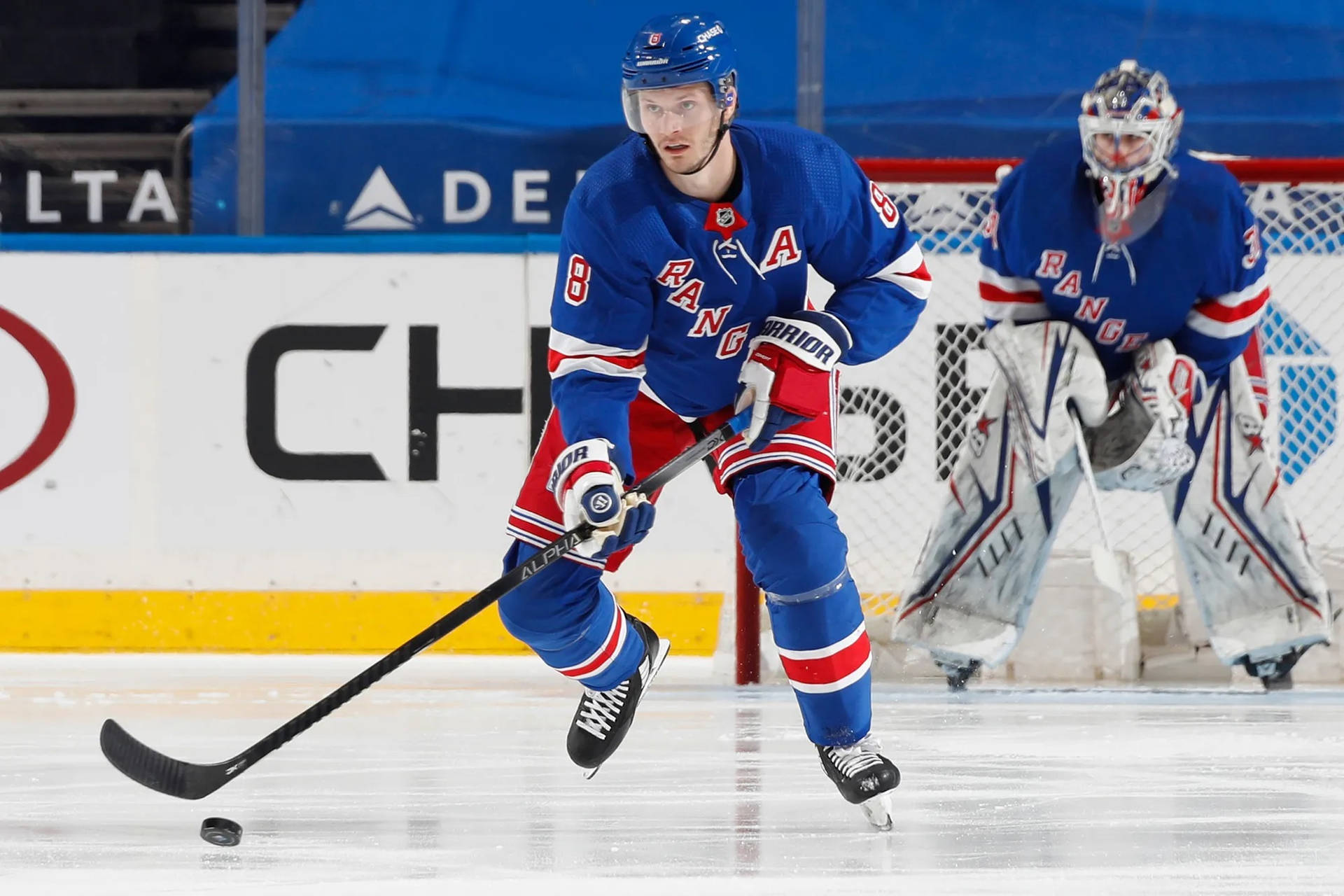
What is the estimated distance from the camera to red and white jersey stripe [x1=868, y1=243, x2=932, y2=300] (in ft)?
7.54

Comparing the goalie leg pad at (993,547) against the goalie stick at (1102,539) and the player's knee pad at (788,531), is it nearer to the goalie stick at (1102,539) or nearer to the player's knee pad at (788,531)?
the goalie stick at (1102,539)

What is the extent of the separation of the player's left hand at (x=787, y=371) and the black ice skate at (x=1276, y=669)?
5.62ft

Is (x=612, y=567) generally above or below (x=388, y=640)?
above

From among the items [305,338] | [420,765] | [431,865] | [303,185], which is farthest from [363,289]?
[431,865]

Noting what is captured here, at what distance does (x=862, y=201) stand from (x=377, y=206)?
110 inches

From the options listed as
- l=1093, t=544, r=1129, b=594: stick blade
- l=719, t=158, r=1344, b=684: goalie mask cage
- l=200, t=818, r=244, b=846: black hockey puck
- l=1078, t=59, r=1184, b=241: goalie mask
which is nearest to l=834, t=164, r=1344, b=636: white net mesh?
l=719, t=158, r=1344, b=684: goalie mask cage

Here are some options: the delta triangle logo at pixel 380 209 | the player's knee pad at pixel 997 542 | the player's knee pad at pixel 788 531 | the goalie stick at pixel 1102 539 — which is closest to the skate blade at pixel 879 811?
the player's knee pad at pixel 788 531

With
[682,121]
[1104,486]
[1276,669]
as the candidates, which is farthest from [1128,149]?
[682,121]

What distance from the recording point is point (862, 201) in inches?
89.0

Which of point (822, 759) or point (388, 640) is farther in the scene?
point (388, 640)

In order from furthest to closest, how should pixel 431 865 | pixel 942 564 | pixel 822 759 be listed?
pixel 942 564, pixel 822 759, pixel 431 865

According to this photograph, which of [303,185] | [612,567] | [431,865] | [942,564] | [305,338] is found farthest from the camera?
[303,185]

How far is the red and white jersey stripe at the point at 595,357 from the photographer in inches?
87.8

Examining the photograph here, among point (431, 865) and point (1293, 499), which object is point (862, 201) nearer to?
point (431, 865)
